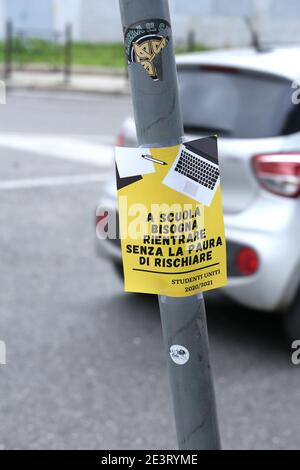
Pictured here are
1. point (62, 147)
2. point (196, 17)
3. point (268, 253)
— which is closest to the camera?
point (268, 253)

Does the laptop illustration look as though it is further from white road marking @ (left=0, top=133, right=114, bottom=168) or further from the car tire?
white road marking @ (left=0, top=133, right=114, bottom=168)

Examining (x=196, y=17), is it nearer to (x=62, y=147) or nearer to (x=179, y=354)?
(x=62, y=147)

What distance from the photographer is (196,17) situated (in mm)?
27703

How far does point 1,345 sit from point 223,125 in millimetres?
1725

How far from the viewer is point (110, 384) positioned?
446cm

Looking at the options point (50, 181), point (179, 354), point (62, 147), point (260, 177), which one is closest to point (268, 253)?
point (260, 177)

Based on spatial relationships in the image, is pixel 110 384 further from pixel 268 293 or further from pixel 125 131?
pixel 125 131

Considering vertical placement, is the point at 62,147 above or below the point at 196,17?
below

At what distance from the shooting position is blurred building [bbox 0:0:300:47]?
1075 inches

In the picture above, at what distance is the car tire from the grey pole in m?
2.95

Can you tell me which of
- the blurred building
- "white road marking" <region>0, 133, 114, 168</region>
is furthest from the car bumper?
the blurred building

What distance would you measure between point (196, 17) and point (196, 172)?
2685cm

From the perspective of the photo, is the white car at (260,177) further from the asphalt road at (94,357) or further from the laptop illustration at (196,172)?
the laptop illustration at (196,172)

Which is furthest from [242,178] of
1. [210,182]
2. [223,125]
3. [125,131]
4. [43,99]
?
[43,99]
